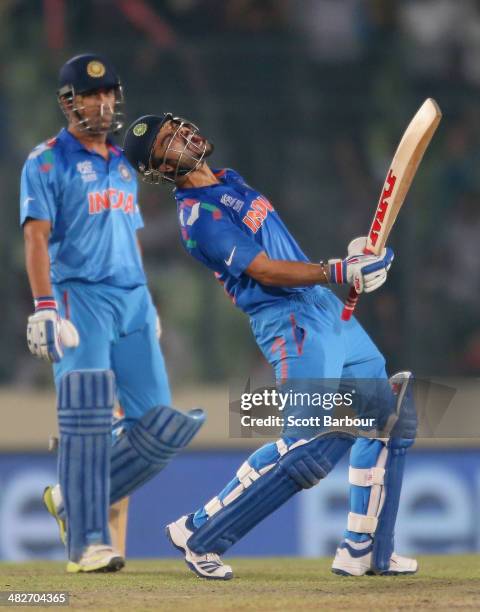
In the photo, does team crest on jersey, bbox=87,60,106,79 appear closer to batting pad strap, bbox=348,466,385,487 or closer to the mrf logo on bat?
the mrf logo on bat

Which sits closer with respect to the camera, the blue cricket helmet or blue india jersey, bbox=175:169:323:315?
blue india jersey, bbox=175:169:323:315

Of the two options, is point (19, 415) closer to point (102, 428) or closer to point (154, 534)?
point (154, 534)

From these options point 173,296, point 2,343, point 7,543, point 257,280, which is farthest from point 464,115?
point 257,280

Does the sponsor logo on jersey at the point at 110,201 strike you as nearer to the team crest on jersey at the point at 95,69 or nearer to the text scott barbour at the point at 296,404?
the team crest on jersey at the point at 95,69

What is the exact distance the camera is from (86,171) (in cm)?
496

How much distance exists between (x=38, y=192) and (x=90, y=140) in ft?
1.16

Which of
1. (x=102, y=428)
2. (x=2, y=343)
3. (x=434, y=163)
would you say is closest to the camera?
(x=102, y=428)

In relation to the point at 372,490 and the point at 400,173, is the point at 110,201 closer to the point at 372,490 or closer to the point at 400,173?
the point at 400,173

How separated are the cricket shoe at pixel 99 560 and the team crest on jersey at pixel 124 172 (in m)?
1.38

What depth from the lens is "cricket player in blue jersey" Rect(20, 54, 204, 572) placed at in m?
4.75

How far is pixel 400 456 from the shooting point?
451 cm

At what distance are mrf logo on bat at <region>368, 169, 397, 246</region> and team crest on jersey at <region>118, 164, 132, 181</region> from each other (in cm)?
110

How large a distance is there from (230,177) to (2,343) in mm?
3276

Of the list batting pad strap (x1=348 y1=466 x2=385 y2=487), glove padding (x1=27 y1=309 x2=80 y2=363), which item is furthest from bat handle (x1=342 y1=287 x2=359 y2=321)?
glove padding (x1=27 y1=309 x2=80 y2=363)
